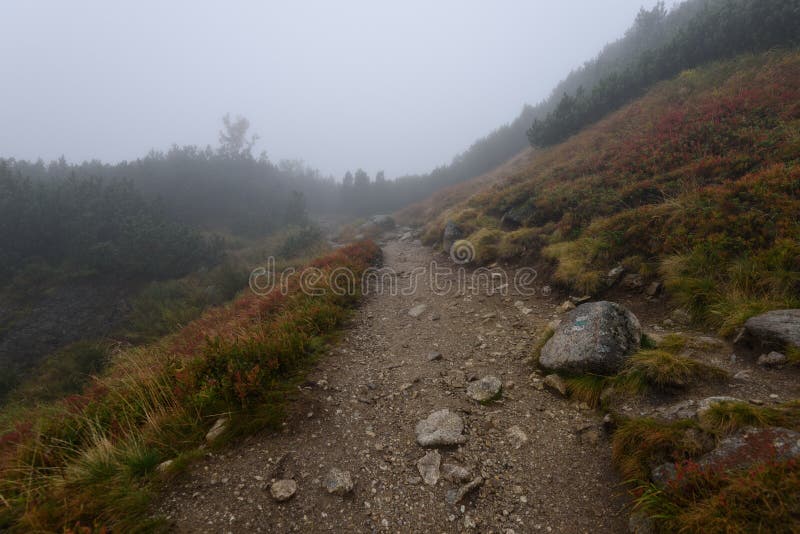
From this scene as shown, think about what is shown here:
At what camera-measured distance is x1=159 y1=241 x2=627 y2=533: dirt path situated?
8.24ft

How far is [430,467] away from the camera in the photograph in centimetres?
301

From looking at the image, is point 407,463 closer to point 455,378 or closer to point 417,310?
point 455,378

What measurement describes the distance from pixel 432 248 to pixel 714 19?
58.9 ft

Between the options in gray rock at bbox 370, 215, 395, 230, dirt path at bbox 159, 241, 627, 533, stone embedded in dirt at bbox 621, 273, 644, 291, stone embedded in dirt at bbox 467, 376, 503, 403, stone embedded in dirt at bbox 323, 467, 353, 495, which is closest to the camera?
dirt path at bbox 159, 241, 627, 533

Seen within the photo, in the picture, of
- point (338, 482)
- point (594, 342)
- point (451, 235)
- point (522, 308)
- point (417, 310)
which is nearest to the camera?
point (338, 482)

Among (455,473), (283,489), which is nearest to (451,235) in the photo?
(455,473)

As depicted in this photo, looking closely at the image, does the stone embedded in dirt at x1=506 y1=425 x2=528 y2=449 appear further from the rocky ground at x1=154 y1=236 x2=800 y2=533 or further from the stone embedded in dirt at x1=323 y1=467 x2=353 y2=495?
the stone embedded in dirt at x1=323 y1=467 x2=353 y2=495

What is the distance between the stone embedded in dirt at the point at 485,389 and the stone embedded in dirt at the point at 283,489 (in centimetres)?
231

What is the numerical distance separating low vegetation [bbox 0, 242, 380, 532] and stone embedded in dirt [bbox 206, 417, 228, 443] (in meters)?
0.06

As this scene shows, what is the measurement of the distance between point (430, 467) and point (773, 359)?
150 inches

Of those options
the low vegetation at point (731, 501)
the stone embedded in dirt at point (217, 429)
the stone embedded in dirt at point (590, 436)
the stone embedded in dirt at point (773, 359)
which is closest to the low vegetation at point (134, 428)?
the stone embedded in dirt at point (217, 429)

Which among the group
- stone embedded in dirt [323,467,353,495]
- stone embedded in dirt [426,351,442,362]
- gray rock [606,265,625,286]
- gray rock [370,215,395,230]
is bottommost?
stone embedded in dirt [426,351,442,362]

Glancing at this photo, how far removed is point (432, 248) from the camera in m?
13.4

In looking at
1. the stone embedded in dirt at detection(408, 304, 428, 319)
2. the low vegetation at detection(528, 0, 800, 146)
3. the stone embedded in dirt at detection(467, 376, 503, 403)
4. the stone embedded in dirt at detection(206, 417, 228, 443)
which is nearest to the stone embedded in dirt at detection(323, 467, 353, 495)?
the stone embedded in dirt at detection(206, 417, 228, 443)
